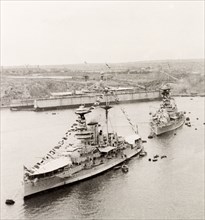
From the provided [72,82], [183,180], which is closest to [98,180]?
[183,180]

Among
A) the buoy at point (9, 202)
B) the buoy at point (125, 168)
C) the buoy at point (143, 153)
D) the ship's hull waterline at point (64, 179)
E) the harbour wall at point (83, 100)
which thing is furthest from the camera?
the harbour wall at point (83, 100)

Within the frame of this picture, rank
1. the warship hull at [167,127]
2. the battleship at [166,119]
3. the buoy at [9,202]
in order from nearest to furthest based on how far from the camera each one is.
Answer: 1. the buoy at [9,202]
2. the warship hull at [167,127]
3. the battleship at [166,119]

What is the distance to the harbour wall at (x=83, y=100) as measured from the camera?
128625 millimetres

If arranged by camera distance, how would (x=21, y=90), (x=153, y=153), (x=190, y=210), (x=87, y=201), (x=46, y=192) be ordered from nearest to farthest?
(x=190, y=210) < (x=87, y=201) < (x=46, y=192) < (x=153, y=153) < (x=21, y=90)

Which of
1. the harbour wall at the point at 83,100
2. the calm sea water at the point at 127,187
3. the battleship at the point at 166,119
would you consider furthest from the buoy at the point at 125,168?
the harbour wall at the point at 83,100

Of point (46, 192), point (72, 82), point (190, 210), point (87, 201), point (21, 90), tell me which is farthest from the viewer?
point (72, 82)

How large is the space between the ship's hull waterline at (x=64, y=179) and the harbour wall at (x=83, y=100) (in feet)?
234

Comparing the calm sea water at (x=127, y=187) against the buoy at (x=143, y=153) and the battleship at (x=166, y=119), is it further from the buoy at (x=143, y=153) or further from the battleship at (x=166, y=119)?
the battleship at (x=166, y=119)

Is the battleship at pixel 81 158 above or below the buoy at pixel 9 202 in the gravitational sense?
above

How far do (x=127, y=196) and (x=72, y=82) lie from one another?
13721cm

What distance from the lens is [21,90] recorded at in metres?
160

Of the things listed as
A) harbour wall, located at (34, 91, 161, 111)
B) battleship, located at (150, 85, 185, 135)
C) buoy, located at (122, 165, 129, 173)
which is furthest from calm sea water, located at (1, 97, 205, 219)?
harbour wall, located at (34, 91, 161, 111)

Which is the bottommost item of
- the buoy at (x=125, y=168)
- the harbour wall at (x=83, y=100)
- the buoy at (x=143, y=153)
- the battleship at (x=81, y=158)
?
the buoy at (x=125, y=168)

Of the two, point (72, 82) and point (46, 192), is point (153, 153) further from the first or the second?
point (72, 82)
